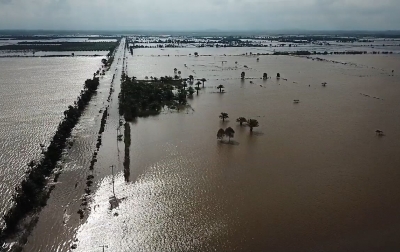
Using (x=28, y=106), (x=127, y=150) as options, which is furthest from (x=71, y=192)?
(x=28, y=106)

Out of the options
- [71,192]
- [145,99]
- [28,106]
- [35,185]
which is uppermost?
[145,99]

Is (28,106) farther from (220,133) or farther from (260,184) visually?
(260,184)

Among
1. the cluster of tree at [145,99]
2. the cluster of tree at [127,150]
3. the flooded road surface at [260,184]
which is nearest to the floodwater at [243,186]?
the flooded road surface at [260,184]

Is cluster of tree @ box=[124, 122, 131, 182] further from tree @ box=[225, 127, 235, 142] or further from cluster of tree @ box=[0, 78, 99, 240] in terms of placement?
tree @ box=[225, 127, 235, 142]

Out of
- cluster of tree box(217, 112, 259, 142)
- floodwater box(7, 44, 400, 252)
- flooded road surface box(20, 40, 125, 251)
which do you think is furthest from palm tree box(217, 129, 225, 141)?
flooded road surface box(20, 40, 125, 251)

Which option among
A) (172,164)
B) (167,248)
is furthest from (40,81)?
(167,248)

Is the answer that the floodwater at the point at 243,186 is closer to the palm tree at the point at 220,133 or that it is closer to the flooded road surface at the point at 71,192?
the flooded road surface at the point at 71,192
